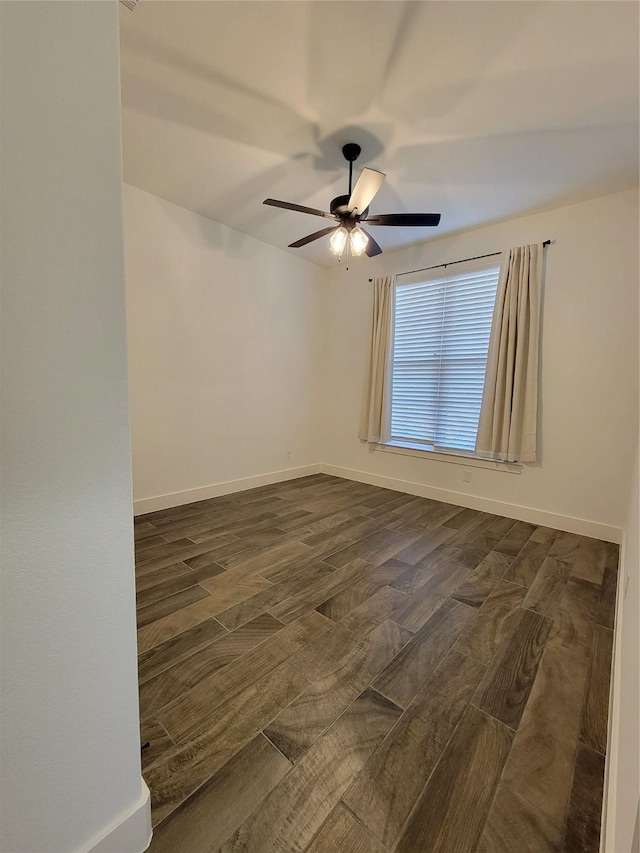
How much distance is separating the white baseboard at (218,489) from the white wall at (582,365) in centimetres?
205

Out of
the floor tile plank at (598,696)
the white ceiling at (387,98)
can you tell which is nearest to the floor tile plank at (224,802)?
the floor tile plank at (598,696)

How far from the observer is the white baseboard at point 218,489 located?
10.1ft

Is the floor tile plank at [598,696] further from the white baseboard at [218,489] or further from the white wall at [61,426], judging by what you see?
the white baseboard at [218,489]

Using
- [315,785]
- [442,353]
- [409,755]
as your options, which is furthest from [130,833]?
[442,353]

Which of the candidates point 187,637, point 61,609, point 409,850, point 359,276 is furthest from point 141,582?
point 359,276

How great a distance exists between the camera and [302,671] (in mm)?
1384

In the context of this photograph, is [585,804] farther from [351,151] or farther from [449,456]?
[351,151]

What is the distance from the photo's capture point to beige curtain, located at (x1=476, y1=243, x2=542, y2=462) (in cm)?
296

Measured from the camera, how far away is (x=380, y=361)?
157 inches

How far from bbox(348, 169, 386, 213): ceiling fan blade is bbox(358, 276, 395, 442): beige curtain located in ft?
5.81

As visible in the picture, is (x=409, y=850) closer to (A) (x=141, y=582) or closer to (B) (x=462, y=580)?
(B) (x=462, y=580)

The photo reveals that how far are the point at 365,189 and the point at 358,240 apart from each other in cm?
46

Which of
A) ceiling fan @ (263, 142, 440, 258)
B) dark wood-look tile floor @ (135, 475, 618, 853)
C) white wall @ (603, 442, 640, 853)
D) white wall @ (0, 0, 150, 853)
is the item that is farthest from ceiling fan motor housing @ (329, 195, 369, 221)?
white wall @ (603, 442, 640, 853)

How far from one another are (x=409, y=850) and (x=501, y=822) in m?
0.28
